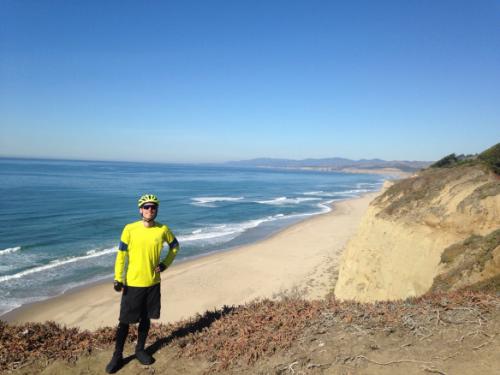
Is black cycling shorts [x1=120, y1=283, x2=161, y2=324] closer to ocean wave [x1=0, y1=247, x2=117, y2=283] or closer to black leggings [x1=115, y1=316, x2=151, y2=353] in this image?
black leggings [x1=115, y1=316, x2=151, y2=353]

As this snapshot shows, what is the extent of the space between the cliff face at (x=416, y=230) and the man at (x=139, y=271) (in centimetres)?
720

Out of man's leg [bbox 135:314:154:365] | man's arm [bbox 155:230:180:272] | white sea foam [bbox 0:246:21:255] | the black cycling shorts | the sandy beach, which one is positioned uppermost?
man's arm [bbox 155:230:180:272]

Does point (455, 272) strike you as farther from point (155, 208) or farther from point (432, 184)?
point (155, 208)

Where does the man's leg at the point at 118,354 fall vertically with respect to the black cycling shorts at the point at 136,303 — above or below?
below

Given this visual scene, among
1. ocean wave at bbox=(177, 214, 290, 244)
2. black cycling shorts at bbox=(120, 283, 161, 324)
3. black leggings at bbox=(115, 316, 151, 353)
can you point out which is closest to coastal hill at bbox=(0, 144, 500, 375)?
black leggings at bbox=(115, 316, 151, 353)

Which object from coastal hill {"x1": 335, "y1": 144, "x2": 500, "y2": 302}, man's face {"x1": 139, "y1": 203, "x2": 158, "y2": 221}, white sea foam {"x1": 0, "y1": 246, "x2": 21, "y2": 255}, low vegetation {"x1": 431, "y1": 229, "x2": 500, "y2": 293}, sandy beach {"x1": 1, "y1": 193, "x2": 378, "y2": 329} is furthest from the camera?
white sea foam {"x1": 0, "y1": 246, "x2": 21, "y2": 255}

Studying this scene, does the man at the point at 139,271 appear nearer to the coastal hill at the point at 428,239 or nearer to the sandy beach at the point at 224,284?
the coastal hill at the point at 428,239

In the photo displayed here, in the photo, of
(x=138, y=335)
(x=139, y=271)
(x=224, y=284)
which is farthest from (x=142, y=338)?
(x=224, y=284)

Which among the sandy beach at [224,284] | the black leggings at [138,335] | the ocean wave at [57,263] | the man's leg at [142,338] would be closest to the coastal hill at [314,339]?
the man's leg at [142,338]

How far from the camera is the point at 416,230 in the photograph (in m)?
12.5

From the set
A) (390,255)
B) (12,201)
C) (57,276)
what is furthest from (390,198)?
(12,201)

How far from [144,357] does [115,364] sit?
0.39 metres

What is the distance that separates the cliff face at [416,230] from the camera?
427 inches

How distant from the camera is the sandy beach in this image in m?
15.2
